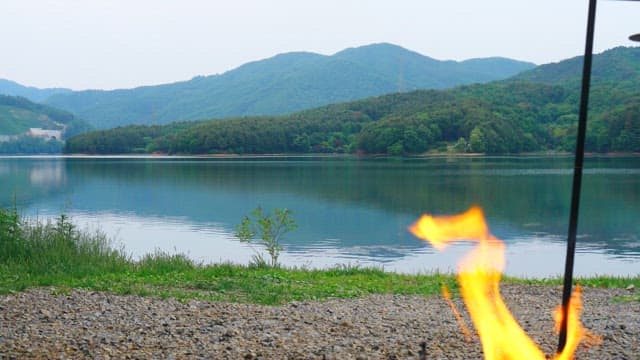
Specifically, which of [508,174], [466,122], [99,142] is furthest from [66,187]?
[99,142]

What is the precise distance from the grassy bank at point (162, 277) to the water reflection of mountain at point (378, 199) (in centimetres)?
1402

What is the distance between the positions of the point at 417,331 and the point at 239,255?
18.9 meters

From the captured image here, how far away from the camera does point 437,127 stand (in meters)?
118

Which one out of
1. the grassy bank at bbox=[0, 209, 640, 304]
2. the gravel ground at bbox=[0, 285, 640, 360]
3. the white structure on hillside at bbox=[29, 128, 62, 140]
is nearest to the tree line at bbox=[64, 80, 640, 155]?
the white structure on hillside at bbox=[29, 128, 62, 140]

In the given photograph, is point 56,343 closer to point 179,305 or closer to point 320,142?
point 179,305

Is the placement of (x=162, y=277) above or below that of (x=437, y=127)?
below

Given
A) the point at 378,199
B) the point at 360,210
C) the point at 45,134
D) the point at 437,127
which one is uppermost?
the point at 437,127

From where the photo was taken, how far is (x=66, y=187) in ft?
210

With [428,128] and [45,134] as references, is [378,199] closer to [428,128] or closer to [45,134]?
[428,128]

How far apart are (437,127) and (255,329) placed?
112 meters

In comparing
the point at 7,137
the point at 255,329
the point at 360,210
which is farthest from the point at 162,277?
the point at 7,137

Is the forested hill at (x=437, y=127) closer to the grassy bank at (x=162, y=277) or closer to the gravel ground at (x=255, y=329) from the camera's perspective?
the grassy bank at (x=162, y=277)

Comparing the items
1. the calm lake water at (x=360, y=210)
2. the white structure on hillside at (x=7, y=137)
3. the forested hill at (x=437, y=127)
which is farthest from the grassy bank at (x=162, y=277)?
the white structure on hillside at (x=7, y=137)

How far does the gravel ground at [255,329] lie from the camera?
7.03 m
